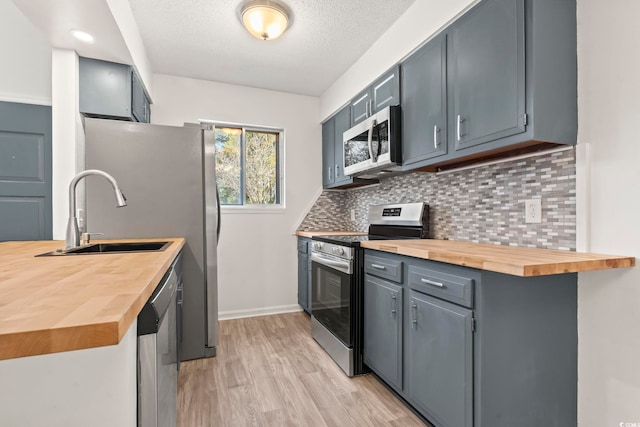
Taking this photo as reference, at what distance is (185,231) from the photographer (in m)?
2.39

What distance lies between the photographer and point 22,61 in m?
2.36

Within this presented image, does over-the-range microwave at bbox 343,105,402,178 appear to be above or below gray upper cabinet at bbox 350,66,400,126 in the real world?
below

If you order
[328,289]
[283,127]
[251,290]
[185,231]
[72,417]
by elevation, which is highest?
[283,127]

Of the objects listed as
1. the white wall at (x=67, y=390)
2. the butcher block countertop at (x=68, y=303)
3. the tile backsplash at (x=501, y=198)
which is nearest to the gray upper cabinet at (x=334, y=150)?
the tile backsplash at (x=501, y=198)

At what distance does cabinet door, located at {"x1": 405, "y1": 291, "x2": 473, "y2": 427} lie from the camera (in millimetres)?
1356

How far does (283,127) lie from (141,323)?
312 cm

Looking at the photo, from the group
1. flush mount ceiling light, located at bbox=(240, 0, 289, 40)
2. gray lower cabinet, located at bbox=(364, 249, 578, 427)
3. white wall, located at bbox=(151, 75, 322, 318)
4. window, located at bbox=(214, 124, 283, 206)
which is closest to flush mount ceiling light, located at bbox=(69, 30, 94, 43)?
flush mount ceiling light, located at bbox=(240, 0, 289, 40)

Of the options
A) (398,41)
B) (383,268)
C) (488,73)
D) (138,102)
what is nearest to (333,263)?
(383,268)

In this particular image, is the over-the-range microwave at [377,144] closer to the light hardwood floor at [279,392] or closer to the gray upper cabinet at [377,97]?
the gray upper cabinet at [377,97]

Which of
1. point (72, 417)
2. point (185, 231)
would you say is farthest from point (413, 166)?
point (72, 417)

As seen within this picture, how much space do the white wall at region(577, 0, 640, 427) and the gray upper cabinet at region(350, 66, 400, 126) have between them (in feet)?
3.56

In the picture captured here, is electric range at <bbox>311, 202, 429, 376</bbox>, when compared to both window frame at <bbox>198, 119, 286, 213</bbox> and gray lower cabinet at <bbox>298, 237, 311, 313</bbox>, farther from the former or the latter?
window frame at <bbox>198, 119, 286, 213</bbox>

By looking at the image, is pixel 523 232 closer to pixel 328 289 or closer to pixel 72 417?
pixel 328 289

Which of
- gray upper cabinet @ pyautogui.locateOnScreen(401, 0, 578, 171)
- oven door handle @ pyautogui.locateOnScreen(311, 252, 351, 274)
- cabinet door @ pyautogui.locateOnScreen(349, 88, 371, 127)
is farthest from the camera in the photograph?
cabinet door @ pyautogui.locateOnScreen(349, 88, 371, 127)
